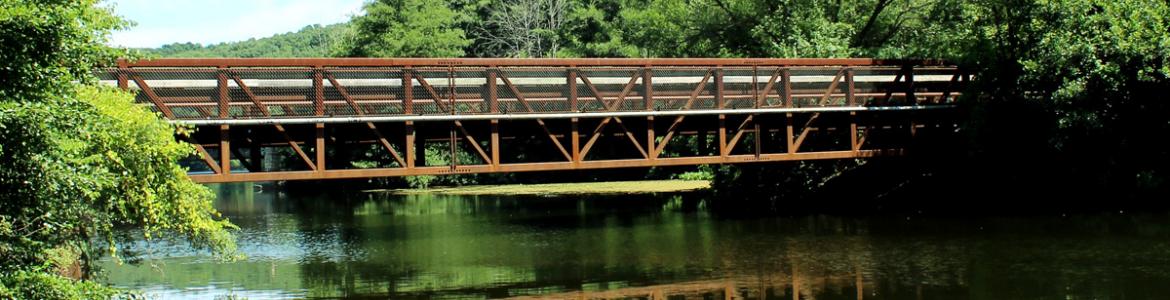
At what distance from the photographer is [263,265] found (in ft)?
86.1

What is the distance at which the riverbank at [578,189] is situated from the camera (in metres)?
55.4

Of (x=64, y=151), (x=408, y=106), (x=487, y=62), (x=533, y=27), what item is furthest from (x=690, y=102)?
(x=533, y=27)

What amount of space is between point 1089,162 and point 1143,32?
412 centimetres

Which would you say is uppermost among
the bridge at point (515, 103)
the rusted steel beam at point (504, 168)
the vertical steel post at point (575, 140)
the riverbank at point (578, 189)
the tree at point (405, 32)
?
the tree at point (405, 32)

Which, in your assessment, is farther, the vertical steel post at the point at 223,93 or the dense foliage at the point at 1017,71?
the dense foliage at the point at 1017,71

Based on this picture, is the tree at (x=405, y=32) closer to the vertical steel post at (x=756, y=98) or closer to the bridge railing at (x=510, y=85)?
the bridge railing at (x=510, y=85)

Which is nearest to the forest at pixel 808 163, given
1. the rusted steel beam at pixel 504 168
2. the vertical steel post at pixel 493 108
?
the rusted steel beam at pixel 504 168

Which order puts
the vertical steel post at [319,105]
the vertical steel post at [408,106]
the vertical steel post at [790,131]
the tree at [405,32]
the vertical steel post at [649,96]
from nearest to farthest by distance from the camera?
the vertical steel post at [319,105] < the vertical steel post at [408,106] < the vertical steel post at [649,96] < the vertical steel post at [790,131] < the tree at [405,32]

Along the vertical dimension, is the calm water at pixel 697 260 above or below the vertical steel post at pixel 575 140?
below

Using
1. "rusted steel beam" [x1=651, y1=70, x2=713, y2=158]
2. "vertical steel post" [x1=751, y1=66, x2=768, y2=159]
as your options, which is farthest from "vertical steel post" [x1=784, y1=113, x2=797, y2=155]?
"rusted steel beam" [x1=651, y1=70, x2=713, y2=158]

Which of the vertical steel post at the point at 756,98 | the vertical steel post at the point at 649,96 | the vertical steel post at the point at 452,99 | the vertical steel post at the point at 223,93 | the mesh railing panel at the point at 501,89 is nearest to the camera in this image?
the vertical steel post at the point at 223,93

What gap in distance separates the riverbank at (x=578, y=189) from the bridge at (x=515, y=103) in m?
18.5

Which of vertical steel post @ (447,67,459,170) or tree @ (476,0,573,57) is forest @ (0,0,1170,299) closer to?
vertical steel post @ (447,67,459,170)

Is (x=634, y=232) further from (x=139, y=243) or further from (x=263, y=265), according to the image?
(x=139, y=243)
